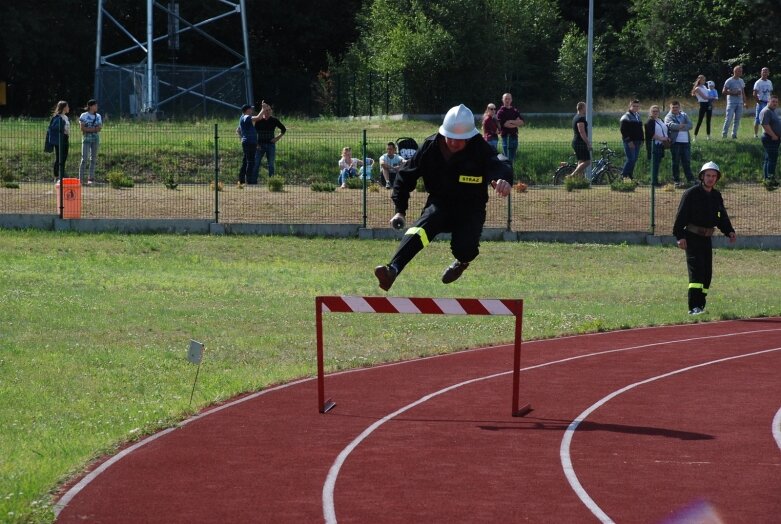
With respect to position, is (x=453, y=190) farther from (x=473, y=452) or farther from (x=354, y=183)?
(x=354, y=183)

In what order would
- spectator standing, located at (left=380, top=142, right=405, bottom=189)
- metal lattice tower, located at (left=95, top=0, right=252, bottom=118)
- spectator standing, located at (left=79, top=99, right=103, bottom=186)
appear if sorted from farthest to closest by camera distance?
metal lattice tower, located at (left=95, top=0, right=252, bottom=118)
spectator standing, located at (left=79, top=99, right=103, bottom=186)
spectator standing, located at (left=380, top=142, right=405, bottom=189)

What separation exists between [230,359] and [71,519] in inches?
289

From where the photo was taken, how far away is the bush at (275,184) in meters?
32.2

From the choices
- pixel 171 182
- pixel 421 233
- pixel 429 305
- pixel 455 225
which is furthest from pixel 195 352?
pixel 171 182

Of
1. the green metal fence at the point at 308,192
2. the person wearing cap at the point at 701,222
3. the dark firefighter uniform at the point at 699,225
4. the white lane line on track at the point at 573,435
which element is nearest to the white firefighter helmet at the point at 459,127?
the white lane line on track at the point at 573,435

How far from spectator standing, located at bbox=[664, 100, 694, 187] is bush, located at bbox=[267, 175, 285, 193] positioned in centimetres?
919

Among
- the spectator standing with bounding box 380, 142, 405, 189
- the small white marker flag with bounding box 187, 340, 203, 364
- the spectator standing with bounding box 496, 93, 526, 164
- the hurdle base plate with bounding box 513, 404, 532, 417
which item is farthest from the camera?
the spectator standing with bounding box 496, 93, 526, 164

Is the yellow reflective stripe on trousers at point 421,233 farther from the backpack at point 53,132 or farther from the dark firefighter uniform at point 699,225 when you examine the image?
the backpack at point 53,132

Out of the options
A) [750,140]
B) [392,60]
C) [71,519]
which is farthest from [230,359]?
[392,60]

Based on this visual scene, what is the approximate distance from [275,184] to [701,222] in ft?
46.1

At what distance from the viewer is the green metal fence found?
30766 mm

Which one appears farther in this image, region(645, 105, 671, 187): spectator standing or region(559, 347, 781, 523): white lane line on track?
region(645, 105, 671, 187): spectator standing

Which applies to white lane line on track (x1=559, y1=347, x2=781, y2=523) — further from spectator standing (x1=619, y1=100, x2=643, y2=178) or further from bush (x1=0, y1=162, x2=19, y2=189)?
bush (x1=0, y1=162, x2=19, y2=189)

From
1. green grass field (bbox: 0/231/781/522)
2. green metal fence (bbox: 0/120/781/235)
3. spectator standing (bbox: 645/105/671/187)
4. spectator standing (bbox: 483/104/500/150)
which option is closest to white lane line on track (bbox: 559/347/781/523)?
green grass field (bbox: 0/231/781/522)
